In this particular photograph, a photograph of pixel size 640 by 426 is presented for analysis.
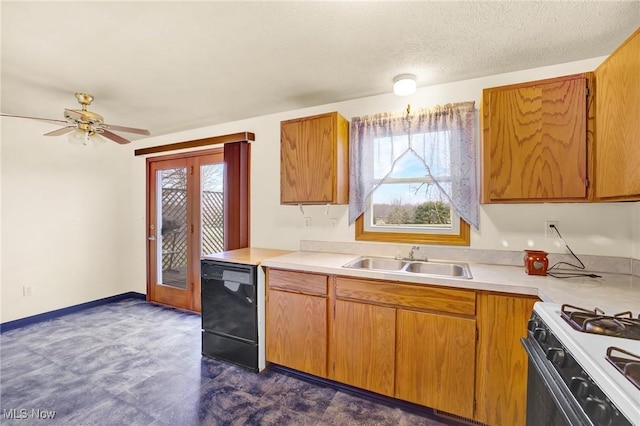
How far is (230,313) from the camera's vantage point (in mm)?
2357

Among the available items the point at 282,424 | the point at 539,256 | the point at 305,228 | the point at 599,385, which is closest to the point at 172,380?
the point at 282,424

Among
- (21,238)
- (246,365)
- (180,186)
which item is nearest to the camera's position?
(246,365)

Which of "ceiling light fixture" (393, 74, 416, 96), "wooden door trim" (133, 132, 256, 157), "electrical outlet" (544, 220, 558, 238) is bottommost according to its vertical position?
"electrical outlet" (544, 220, 558, 238)

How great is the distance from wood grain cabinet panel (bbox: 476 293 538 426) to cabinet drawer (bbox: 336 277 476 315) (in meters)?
0.10

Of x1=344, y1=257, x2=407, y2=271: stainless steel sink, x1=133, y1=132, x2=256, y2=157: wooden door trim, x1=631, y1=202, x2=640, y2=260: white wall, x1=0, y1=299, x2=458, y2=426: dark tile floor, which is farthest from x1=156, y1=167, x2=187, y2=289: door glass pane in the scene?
x1=631, y1=202, x2=640, y2=260: white wall

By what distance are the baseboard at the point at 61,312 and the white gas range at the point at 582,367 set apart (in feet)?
15.0

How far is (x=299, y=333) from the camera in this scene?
7.07 ft

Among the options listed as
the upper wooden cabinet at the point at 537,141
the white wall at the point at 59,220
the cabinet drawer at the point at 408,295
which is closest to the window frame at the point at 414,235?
the upper wooden cabinet at the point at 537,141

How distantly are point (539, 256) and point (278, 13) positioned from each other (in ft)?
6.98

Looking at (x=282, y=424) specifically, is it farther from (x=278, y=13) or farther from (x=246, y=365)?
(x=278, y=13)

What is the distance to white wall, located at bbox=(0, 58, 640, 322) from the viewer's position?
6.50 feet

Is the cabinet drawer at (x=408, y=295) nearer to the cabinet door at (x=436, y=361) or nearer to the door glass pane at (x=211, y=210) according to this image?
the cabinet door at (x=436, y=361)

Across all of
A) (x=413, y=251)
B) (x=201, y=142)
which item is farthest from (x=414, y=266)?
(x=201, y=142)

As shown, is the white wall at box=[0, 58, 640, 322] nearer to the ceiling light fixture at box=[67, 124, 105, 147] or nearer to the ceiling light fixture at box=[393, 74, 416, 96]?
the ceiling light fixture at box=[393, 74, 416, 96]
